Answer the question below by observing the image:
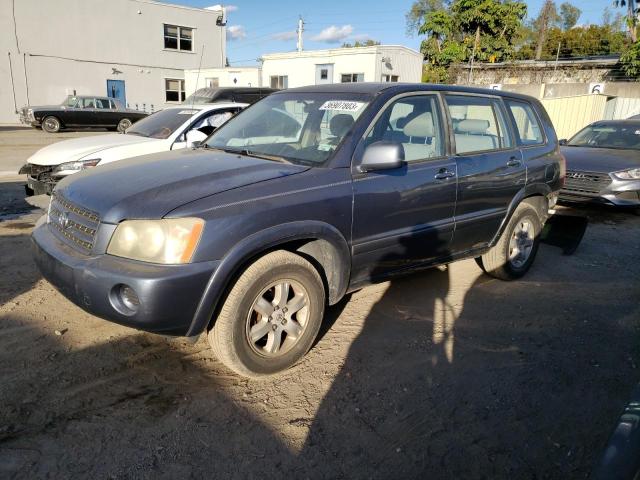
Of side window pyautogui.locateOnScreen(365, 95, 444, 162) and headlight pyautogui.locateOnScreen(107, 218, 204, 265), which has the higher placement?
side window pyautogui.locateOnScreen(365, 95, 444, 162)

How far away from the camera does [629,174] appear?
8.07 m

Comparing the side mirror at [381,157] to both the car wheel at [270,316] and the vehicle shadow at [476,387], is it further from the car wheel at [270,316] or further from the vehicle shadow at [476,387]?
the vehicle shadow at [476,387]

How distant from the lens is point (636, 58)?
24.6 meters

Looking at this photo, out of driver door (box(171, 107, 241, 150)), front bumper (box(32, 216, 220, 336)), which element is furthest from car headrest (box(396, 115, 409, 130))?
driver door (box(171, 107, 241, 150))

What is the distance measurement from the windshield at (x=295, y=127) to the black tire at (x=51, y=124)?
1938cm

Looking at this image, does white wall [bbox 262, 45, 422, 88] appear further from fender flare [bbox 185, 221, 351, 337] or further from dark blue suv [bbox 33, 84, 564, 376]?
fender flare [bbox 185, 221, 351, 337]

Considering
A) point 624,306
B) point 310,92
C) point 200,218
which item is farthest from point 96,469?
point 624,306

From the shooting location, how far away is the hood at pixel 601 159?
26.9 feet

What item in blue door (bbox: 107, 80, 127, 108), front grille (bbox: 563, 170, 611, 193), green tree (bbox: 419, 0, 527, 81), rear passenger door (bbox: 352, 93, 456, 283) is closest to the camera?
rear passenger door (bbox: 352, 93, 456, 283)

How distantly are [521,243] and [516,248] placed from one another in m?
0.09

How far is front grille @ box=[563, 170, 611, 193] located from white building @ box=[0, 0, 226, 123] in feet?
63.3

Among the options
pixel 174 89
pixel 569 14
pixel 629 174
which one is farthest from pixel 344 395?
pixel 569 14

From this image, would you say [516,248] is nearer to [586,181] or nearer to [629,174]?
[586,181]

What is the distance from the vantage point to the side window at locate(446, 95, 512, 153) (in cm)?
420
